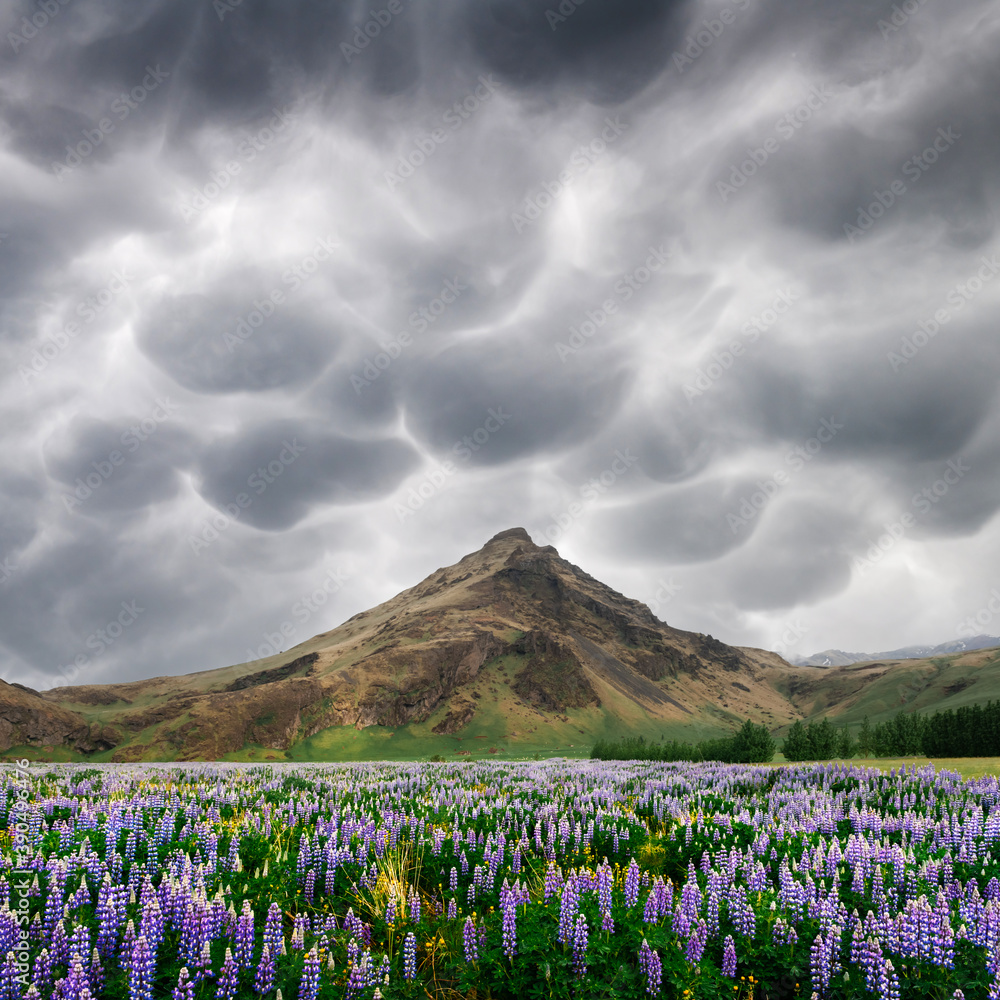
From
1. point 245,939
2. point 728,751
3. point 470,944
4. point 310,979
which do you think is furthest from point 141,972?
point 728,751

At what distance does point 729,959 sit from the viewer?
6.88m

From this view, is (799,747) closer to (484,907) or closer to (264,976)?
(484,907)

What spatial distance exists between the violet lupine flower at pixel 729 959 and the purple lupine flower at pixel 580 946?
161 centimetres

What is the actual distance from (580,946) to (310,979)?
9.73ft

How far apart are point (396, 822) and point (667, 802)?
328 inches

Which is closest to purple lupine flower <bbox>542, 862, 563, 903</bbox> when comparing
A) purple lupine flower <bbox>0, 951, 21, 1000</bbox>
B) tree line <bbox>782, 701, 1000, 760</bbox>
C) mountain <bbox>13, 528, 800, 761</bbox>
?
purple lupine flower <bbox>0, 951, 21, 1000</bbox>

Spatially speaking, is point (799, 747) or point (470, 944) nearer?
point (470, 944)

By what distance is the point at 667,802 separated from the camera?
17.5 meters

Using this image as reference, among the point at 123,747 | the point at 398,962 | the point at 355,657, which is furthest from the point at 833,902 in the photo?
the point at 355,657

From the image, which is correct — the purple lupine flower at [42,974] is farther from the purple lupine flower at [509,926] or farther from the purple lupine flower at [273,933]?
the purple lupine flower at [509,926]

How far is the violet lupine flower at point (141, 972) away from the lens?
5.59 metres

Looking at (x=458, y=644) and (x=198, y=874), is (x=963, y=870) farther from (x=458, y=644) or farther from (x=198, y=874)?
(x=458, y=644)

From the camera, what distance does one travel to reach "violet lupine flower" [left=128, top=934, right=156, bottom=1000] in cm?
559

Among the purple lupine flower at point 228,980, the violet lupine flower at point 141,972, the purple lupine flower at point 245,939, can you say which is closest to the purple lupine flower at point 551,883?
the purple lupine flower at point 245,939
